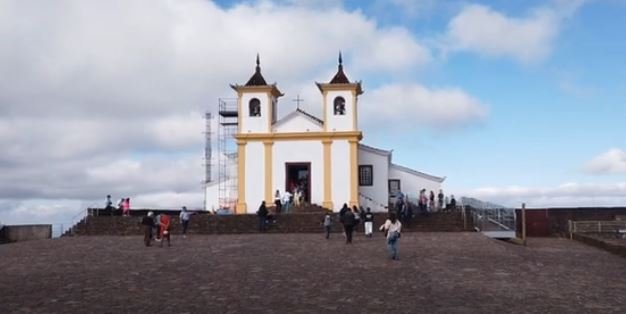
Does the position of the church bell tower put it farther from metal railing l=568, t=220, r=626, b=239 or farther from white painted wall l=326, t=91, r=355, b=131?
metal railing l=568, t=220, r=626, b=239

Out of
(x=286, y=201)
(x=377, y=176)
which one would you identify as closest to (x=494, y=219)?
(x=377, y=176)

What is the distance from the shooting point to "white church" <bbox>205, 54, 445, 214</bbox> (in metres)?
38.6

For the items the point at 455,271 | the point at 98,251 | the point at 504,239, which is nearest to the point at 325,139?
the point at 504,239

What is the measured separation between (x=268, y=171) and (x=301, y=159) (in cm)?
186

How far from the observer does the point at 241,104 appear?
131ft

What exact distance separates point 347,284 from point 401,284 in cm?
109

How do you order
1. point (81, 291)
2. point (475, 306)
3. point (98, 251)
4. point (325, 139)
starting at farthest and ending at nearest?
point (325, 139)
point (98, 251)
point (81, 291)
point (475, 306)

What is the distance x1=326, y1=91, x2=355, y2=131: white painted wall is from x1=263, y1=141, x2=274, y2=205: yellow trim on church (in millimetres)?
3306

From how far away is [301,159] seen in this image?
128ft

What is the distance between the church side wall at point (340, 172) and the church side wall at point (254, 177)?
3.77 metres

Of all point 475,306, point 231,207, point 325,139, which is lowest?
point 475,306

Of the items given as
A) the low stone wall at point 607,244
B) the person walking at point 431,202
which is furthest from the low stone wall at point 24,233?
the low stone wall at point 607,244

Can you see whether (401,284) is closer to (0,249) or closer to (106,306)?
(106,306)

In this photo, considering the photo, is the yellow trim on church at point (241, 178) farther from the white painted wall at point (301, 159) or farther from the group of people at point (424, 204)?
the group of people at point (424, 204)
